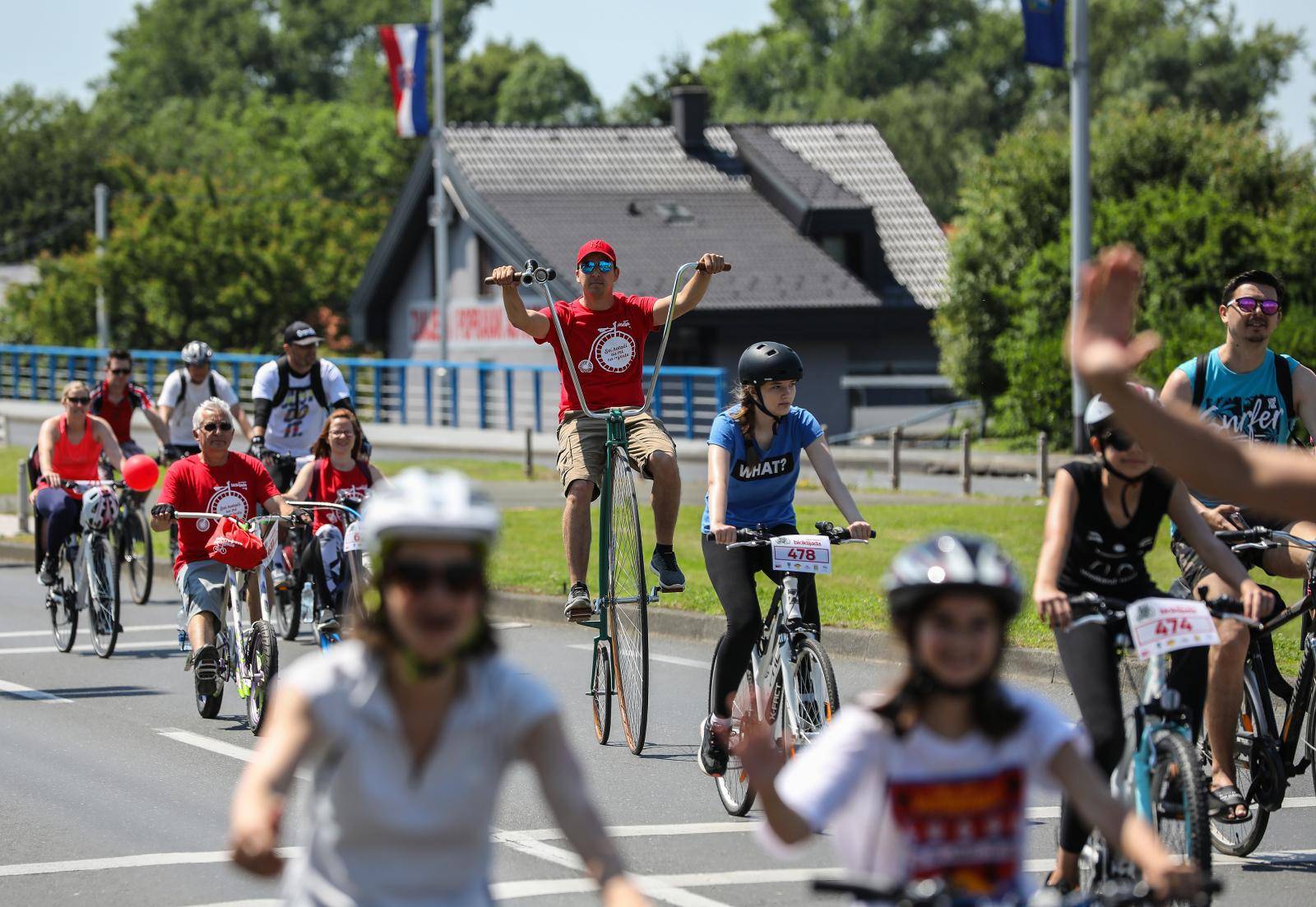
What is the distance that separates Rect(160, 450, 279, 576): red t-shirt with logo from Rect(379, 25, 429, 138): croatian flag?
3589cm

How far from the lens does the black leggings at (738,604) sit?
817 cm

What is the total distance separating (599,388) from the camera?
10359mm

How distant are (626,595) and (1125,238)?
2719 cm

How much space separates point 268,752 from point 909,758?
124 cm

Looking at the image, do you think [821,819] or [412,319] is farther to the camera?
[412,319]

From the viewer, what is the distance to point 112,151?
85.5 metres

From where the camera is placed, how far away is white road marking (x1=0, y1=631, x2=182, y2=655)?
46.5 ft

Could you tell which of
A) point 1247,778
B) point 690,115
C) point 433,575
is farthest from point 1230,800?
point 690,115

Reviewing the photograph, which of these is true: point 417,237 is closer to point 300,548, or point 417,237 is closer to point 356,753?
point 300,548

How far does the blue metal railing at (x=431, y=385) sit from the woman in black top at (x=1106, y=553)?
33.7 meters

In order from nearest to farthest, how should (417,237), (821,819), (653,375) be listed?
(821,819) < (653,375) < (417,237)

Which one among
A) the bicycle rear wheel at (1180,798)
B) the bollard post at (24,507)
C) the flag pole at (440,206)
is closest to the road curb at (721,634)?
the bicycle rear wheel at (1180,798)

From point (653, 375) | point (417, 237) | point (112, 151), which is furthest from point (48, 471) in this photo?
point (112, 151)

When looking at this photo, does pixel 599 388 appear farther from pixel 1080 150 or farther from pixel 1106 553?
pixel 1080 150
